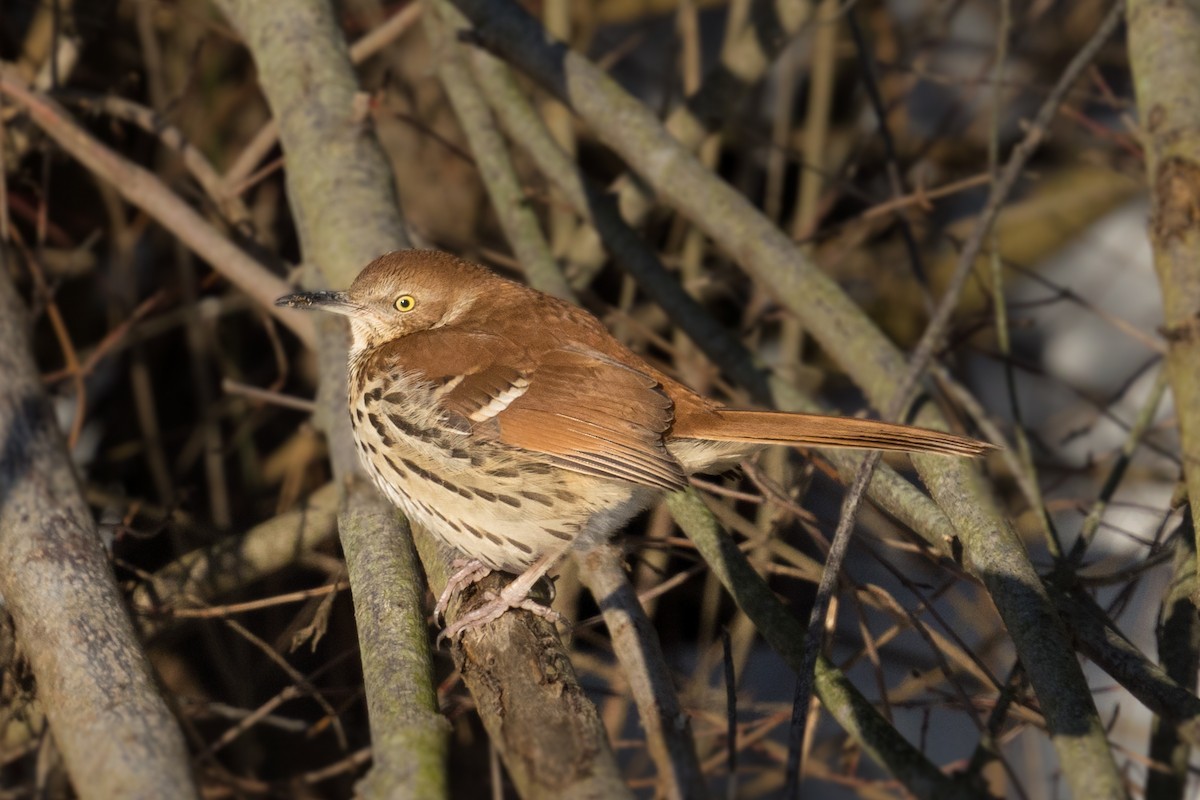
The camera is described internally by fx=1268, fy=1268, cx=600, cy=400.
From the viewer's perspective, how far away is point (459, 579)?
2.86 metres

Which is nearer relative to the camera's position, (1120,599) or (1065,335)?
(1120,599)

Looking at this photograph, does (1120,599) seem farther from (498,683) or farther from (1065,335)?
(1065,335)

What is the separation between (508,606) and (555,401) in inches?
21.4

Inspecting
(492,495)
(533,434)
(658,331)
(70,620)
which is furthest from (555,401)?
(658,331)

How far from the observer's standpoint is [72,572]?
2.55 meters

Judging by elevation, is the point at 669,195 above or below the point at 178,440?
above

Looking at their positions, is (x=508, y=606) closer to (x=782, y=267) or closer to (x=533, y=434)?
(x=533, y=434)

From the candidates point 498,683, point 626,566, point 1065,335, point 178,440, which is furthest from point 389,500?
point 1065,335

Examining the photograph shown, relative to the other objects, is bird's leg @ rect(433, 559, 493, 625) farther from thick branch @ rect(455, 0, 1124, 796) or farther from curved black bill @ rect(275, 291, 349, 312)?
thick branch @ rect(455, 0, 1124, 796)

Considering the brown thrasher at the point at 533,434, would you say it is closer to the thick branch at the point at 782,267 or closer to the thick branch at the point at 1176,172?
the thick branch at the point at 782,267

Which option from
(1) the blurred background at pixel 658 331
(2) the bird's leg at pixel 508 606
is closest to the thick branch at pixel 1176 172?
(1) the blurred background at pixel 658 331

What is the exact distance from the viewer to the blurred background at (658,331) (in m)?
3.62

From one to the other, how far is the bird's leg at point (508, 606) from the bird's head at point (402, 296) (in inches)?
32.4

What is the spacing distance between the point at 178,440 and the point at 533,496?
2.94 meters
